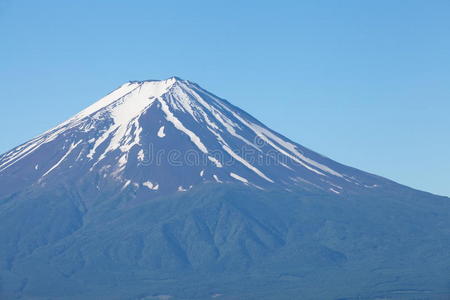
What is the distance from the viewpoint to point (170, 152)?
456 ft

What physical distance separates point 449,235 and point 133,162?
135 feet

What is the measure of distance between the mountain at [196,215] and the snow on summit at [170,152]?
26 cm

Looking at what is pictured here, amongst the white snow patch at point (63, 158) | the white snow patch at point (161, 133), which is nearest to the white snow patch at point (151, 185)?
the white snow patch at point (161, 133)

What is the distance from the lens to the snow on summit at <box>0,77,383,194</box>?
13450cm

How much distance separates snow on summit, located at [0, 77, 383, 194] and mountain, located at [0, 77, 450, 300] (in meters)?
0.26

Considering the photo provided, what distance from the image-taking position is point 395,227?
4980 inches

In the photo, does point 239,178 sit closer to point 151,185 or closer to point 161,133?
point 151,185

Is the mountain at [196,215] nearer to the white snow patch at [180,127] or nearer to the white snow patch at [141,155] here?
the white snow patch at [180,127]

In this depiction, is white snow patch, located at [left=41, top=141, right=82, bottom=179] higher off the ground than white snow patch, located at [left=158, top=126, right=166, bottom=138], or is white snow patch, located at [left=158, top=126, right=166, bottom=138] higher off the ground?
white snow patch, located at [left=158, top=126, right=166, bottom=138]

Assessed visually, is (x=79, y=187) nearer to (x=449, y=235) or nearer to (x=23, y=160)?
(x=23, y=160)

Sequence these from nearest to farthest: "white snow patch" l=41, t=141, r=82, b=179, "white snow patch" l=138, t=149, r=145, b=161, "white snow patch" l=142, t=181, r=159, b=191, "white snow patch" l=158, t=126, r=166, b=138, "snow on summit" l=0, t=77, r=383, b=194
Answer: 1. "white snow patch" l=142, t=181, r=159, b=191
2. "snow on summit" l=0, t=77, r=383, b=194
3. "white snow patch" l=138, t=149, r=145, b=161
4. "white snow patch" l=41, t=141, r=82, b=179
5. "white snow patch" l=158, t=126, r=166, b=138

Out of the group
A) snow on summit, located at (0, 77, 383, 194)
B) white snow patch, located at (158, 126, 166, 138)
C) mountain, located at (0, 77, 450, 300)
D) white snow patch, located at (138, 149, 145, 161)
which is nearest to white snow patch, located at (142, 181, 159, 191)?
snow on summit, located at (0, 77, 383, 194)

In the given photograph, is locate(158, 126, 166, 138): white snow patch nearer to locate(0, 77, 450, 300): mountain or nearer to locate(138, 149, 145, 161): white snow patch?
locate(0, 77, 450, 300): mountain

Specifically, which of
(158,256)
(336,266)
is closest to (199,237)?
(158,256)
